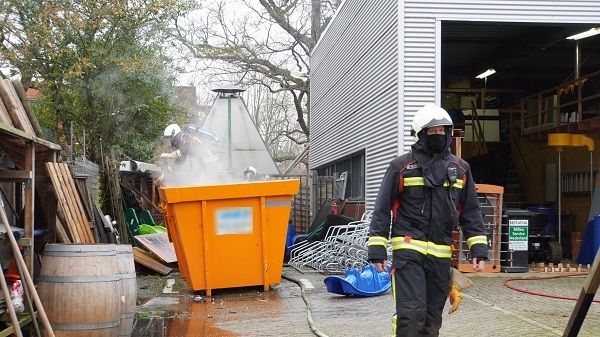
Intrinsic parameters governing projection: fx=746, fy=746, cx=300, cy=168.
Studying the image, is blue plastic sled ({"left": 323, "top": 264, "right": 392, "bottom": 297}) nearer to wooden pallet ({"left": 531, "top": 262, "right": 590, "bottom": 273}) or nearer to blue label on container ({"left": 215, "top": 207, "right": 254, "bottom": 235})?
blue label on container ({"left": 215, "top": 207, "right": 254, "bottom": 235})

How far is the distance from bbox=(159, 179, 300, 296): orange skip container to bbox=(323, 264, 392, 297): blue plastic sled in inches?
39.8

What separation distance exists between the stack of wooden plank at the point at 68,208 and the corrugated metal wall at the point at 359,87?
7.25 m

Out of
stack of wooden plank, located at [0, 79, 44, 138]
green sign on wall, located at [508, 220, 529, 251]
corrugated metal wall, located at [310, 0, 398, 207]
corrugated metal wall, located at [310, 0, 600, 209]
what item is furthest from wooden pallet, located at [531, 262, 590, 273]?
stack of wooden plank, located at [0, 79, 44, 138]

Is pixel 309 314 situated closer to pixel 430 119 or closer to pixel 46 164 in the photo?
pixel 46 164

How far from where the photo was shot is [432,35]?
13.2 m

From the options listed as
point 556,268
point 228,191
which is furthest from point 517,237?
point 228,191

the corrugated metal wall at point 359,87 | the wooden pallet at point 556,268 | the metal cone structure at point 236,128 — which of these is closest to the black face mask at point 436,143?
the corrugated metal wall at point 359,87

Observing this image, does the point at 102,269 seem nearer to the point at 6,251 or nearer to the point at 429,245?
the point at 6,251

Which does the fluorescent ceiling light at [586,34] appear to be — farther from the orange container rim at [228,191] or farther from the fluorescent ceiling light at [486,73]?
the orange container rim at [228,191]

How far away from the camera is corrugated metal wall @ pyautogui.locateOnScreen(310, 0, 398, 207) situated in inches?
564

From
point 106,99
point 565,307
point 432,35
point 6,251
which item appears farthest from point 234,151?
point 6,251

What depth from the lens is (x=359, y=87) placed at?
1833 cm

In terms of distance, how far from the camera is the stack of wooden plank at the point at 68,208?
23.0ft

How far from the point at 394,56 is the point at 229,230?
541 centimetres
